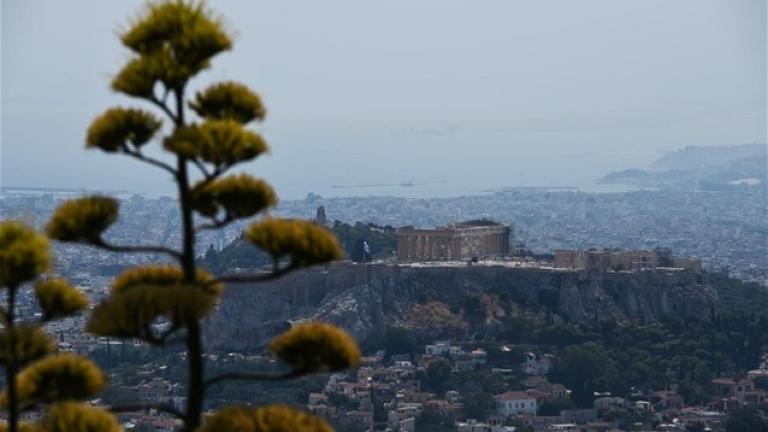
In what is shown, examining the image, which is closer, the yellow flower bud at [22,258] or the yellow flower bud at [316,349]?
the yellow flower bud at [22,258]

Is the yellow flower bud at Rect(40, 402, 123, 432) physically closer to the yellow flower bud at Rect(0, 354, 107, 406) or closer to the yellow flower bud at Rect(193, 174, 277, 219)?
the yellow flower bud at Rect(0, 354, 107, 406)

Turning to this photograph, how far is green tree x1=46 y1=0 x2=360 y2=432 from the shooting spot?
23.8 ft

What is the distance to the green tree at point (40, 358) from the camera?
7352 millimetres

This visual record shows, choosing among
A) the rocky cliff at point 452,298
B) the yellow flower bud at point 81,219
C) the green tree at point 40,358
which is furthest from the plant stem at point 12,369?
the rocky cliff at point 452,298

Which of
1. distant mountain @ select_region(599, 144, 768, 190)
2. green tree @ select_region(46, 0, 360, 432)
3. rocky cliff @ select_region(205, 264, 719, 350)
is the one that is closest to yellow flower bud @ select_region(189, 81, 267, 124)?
green tree @ select_region(46, 0, 360, 432)

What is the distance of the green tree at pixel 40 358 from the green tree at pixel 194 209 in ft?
0.44

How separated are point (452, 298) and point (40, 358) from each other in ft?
155

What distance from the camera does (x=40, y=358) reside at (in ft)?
24.9

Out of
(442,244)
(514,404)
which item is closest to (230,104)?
(514,404)

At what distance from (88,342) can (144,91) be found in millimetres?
47277

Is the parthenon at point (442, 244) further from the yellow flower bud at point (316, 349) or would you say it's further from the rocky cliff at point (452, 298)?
the yellow flower bud at point (316, 349)

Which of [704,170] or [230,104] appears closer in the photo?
[230,104]

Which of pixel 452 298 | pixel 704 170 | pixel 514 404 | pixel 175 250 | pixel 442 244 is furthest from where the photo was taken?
pixel 704 170

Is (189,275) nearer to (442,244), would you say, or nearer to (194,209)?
(194,209)
